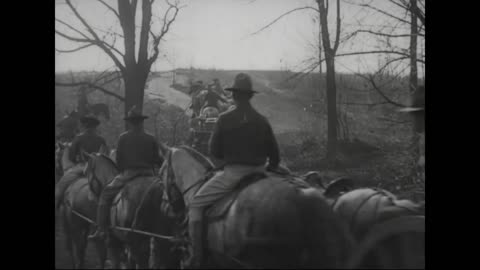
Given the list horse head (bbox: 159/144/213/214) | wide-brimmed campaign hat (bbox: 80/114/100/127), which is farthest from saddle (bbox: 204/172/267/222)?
wide-brimmed campaign hat (bbox: 80/114/100/127)

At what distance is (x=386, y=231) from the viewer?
4508 mm

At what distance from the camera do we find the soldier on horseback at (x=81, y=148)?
364 inches

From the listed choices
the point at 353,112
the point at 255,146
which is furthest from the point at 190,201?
the point at 353,112

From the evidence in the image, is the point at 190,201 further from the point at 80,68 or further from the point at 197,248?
the point at 80,68

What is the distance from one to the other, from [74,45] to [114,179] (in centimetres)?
264

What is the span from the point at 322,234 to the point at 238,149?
56.0 inches

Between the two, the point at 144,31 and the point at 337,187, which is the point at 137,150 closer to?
the point at 144,31

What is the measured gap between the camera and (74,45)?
9391 millimetres

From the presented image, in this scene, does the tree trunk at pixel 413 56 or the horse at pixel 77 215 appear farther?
the horse at pixel 77 215

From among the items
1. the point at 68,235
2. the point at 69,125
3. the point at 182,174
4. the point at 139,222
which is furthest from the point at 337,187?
the point at 68,235

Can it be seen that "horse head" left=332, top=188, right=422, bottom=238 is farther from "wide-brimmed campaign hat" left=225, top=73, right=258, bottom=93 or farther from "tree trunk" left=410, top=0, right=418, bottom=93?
"tree trunk" left=410, top=0, right=418, bottom=93

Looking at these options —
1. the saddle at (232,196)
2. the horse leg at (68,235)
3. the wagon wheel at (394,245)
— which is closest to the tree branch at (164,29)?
the horse leg at (68,235)

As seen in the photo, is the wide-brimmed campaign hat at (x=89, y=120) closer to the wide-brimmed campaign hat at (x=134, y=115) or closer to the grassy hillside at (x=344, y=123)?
the wide-brimmed campaign hat at (x=134, y=115)

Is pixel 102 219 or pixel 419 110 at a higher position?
pixel 419 110
